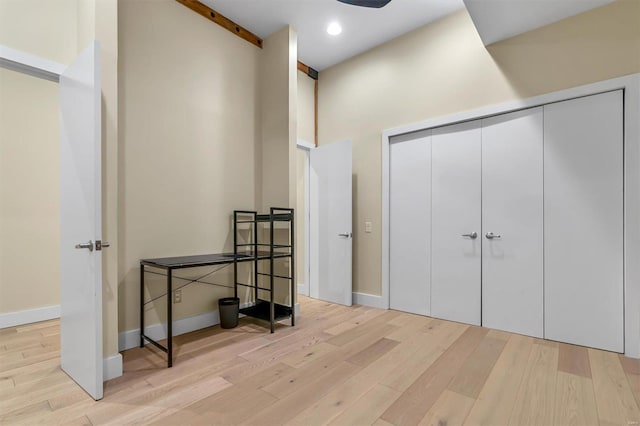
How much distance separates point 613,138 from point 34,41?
473 centimetres

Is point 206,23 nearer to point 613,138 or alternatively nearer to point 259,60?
point 259,60

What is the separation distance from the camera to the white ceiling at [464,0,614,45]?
2.52 m

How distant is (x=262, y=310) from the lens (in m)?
3.31

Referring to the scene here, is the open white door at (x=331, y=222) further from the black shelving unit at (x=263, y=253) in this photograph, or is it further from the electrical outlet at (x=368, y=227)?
the black shelving unit at (x=263, y=253)

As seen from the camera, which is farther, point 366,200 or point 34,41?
point 366,200

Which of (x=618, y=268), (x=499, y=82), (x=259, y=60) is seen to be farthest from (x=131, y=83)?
(x=618, y=268)

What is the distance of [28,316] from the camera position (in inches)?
127

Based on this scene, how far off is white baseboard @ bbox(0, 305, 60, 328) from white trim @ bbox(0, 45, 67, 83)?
2370 mm

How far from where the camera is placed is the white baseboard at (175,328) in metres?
2.58

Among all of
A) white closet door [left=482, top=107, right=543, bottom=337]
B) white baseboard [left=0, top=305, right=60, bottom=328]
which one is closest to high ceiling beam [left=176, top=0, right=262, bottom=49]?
white closet door [left=482, top=107, right=543, bottom=337]

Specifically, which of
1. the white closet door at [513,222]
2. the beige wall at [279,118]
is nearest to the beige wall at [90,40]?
the beige wall at [279,118]

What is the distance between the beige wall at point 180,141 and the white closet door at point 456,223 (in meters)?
2.11

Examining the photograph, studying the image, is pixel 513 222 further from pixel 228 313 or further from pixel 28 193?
pixel 28 193

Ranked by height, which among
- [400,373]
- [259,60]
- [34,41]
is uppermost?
[259,60]
